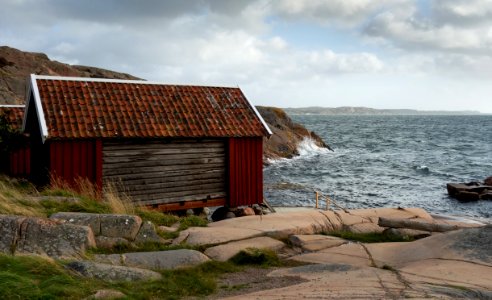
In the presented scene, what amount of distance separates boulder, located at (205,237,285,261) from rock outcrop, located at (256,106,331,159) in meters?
31.5

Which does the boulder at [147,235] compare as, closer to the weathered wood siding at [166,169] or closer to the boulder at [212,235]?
the boulder at [212,235]

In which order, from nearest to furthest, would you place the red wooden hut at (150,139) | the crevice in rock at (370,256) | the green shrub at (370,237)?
the crevice in rock at (370,256)
the green shrub at (370,237)
the red wooden hut at (150,139)

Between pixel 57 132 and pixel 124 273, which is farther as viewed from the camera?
pixel 57 132

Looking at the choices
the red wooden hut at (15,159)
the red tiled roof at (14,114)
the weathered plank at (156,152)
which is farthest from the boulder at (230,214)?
the red tiled roof at (14,114)

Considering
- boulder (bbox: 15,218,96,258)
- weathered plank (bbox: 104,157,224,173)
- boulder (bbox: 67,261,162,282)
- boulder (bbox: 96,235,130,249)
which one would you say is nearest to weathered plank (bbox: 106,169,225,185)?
weathered plank (bbox: 104,157,224,173)

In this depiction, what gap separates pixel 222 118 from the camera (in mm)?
16125

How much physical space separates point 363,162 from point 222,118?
3097 cm

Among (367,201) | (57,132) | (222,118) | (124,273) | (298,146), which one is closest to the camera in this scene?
(124,273)

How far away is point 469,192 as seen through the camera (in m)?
27.1

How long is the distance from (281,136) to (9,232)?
136 feet

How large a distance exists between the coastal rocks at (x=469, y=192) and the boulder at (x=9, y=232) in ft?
82.9

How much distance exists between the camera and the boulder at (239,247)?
29.4ft

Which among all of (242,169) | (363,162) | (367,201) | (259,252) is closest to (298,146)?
(363,162)

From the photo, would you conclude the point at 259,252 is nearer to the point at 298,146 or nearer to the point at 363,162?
the point at 363,162
